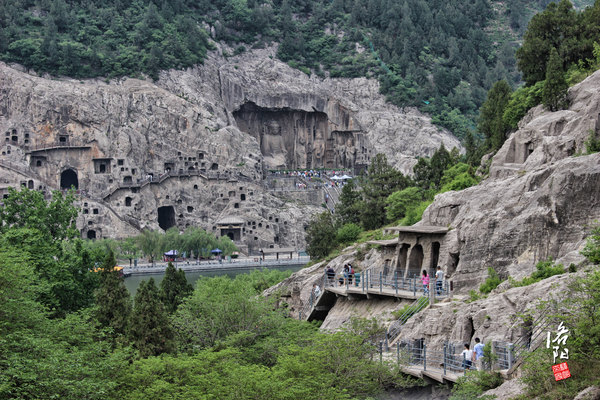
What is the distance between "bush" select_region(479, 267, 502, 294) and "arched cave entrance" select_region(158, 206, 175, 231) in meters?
87.4

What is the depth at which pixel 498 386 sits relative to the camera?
2594 centimetres

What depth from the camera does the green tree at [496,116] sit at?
170 feet

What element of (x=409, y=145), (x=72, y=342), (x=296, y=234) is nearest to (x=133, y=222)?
(x=296, y=234)

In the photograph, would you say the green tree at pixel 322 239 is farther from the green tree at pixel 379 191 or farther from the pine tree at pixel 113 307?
the pine tree at pixel 113 307

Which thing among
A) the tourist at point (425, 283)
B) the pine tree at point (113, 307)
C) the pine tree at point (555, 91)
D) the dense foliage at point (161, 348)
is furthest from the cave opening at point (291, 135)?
the tourist at point (425, 283)

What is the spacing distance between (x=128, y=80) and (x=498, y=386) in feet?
336

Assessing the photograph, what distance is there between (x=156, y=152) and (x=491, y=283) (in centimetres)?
8921

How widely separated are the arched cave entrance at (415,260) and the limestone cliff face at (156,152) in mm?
74132

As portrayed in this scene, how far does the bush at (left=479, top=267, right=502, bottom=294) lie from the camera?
32.2 meters

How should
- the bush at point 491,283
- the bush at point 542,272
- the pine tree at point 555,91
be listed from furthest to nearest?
the pine tree at point 555,91 < the bush at point 491,283 < the bush at point 542,272

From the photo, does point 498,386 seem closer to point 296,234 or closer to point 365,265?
point 365,265

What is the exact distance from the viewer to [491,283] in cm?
3219

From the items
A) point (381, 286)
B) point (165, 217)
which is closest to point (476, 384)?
point (381, 286)

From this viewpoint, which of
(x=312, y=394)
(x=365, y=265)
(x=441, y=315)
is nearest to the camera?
(x=312, y=394)
